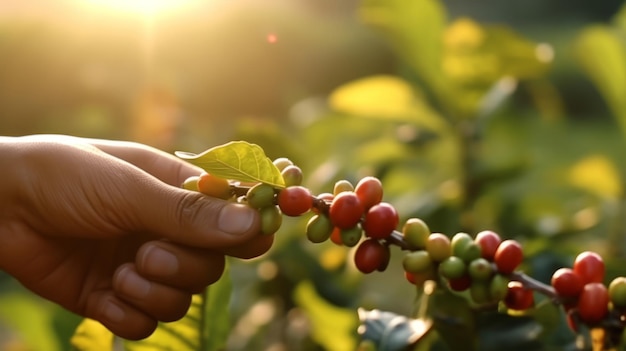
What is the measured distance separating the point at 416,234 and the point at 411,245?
15 mm

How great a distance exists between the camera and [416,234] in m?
0.88

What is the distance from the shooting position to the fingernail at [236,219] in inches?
33.5

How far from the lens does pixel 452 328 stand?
97cm

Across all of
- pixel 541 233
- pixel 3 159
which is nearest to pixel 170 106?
pixel 541 233

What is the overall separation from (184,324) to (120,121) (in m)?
1.38

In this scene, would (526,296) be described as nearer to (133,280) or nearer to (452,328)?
(452,328)

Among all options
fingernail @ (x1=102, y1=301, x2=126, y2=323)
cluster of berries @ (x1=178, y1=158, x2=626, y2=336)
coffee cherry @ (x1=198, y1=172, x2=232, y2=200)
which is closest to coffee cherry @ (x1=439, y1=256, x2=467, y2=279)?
cluster of berries @ (x1=178, y1=158, x2=626, y2=336)

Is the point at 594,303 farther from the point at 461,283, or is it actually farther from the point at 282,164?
the point at 282,164

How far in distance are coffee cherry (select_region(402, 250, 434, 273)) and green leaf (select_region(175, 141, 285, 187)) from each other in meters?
0.14

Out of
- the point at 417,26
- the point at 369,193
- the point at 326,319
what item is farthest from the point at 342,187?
the point at 417,26

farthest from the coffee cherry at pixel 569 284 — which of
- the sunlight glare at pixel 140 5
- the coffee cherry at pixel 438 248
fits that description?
the sunlight glare at pixel 140 5

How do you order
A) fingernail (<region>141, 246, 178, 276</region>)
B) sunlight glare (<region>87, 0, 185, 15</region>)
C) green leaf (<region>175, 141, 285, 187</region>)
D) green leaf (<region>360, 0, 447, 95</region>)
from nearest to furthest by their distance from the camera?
green leaf (<region>175, 141, 285, 187</region>) < fingernail (<region>141, 246, 178, 276</region>) < green leaf (<region>360, 0, 447, 95</region>) < sunlight glare (<region>87, 0, 185, 15</region>)

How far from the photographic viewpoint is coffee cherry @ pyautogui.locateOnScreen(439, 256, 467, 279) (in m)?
0.86

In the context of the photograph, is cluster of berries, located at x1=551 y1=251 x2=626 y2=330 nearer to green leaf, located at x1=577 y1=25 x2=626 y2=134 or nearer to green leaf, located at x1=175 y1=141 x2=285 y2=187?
green leaf, located at x1=175 y1=141 x2=285 y2=187
